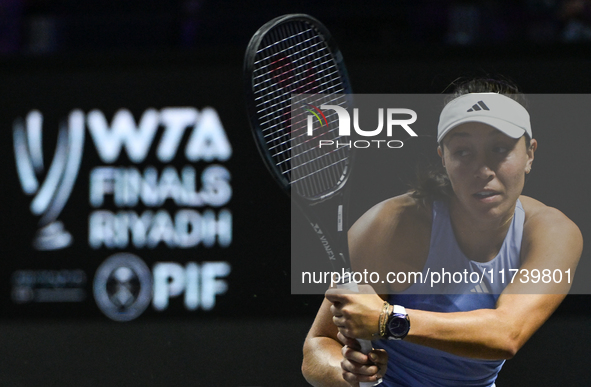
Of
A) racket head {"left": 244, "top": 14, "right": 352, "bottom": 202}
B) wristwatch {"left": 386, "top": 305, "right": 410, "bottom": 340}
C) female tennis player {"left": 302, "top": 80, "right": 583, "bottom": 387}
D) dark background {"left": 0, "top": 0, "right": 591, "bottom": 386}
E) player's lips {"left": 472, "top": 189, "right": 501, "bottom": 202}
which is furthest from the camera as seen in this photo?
dark background {"left": 0, "top": 0, "right": 591, "bottom": 386}

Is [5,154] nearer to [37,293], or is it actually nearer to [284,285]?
[37,293]

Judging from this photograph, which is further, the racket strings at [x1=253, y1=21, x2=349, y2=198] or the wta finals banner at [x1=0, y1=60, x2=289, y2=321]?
the wta finals banner at [x1=0, y1=60, x2=289, y2=321]

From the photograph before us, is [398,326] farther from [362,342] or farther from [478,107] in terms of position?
[478,107]

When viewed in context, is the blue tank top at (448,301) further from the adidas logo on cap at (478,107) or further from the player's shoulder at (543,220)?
the adidas logo on cap at (478,107)

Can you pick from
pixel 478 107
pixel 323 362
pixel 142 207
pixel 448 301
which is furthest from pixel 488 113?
pixel 142 207

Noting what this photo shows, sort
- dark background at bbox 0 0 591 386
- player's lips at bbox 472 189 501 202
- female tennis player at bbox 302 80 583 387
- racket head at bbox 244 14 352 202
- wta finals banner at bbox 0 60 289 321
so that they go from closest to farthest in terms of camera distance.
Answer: female tennis player at bbox 302 80 583 387 < player's lips at bbox 472 189 501 202 < racket head at bbox 244 14 352 202 < dark background at bbox 0 0 591 386 < wta finals banner at bbox 0 60 289 321

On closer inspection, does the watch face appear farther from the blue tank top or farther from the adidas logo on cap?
the adidas logo on cap

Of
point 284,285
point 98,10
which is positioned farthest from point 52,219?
point 98,10

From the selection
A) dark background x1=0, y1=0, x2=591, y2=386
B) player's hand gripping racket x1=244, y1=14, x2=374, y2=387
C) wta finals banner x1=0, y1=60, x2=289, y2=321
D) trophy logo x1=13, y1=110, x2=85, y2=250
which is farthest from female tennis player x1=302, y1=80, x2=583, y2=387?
trophy logo x1=13, y1=110, x2=85, y2=250

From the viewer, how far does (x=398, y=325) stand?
1.62 metres

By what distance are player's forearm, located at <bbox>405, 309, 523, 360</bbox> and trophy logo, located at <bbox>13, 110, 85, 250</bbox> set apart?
245 cm

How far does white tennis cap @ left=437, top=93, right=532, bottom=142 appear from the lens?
1.91m

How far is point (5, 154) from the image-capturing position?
3.66 m

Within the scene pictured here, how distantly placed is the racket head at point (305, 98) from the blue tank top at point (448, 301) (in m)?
0.35
